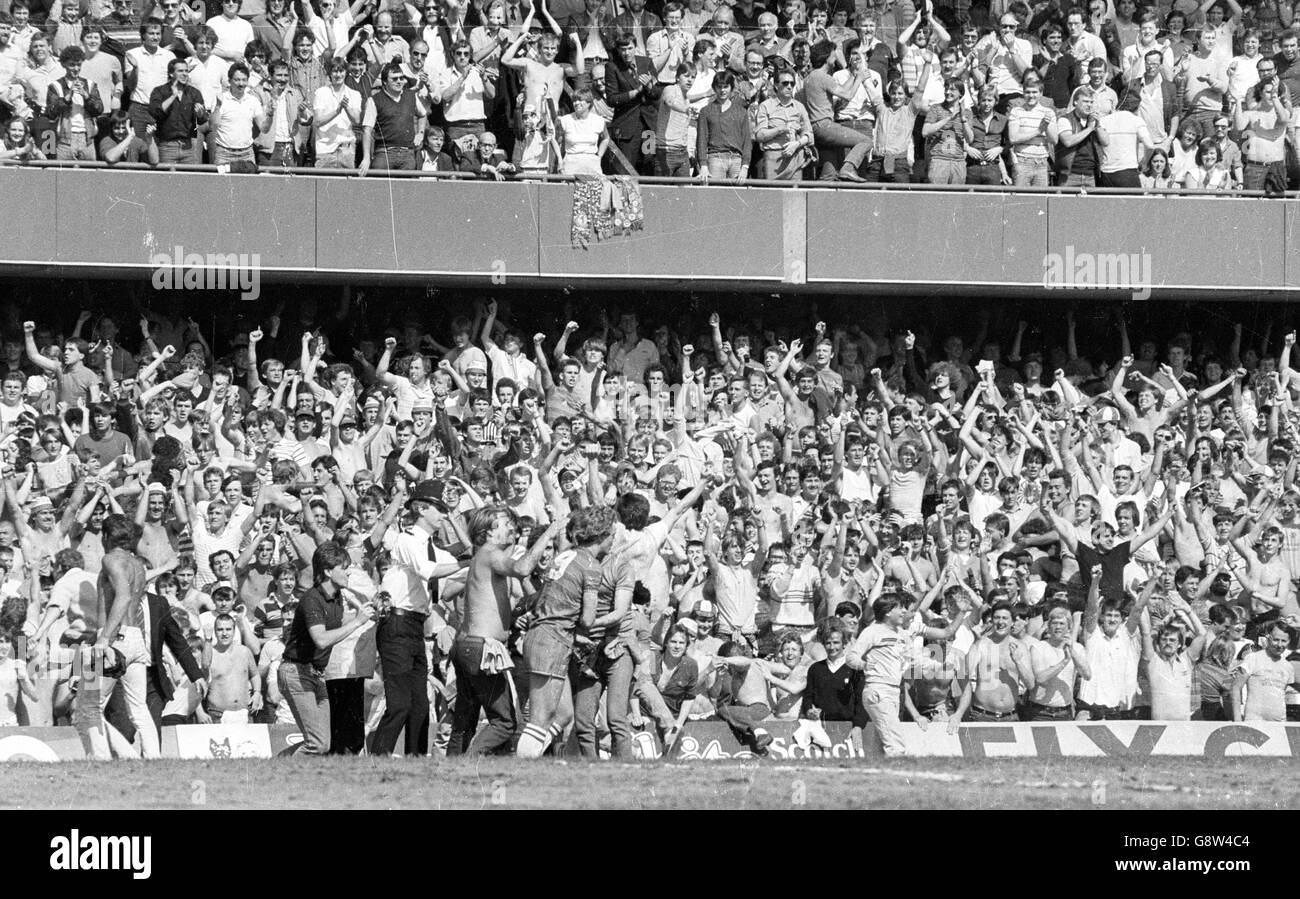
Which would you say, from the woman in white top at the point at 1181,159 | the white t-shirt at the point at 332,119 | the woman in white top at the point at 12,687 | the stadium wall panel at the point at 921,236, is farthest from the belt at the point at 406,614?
the woman in white top at the point at 1181,159

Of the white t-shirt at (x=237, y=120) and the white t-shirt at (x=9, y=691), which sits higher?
the white t-shirt at (x=237, y=120)

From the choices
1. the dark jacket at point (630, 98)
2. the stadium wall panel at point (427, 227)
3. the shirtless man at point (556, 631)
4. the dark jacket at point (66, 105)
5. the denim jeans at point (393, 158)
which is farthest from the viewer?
the stadium wall panel at point (427, 227)

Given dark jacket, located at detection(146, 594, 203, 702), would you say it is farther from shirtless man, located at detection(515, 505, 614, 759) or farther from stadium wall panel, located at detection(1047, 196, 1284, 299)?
stadium wall panel, located at detection(1047, 196, 1284, 299)

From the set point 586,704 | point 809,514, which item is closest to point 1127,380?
point 809,514

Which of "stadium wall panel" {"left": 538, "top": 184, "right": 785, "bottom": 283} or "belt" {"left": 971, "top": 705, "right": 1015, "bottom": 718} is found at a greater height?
"stadium wall panel" {"left": 538, "top": 184, "right": 785, "bottom": 283}

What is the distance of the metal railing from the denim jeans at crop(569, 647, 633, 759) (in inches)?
282

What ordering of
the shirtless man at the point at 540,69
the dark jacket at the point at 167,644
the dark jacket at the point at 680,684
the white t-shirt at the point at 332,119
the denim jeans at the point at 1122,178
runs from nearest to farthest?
the dark jacket at the point at 167,644 < the dark jacket at the point at 680,684 < the white t-shirt at the point at 332,119 < the shirtless man at the point at 540,69 < the denim jeans at the point at 1122,178

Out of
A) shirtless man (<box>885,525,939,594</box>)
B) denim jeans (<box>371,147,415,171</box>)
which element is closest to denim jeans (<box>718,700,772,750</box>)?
shirtless man (<box>885,525,939,594</box>)

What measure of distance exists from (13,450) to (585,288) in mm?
5696

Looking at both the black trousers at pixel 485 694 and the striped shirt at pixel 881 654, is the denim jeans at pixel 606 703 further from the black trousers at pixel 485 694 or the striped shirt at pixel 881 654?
the striped shirt at pixel 881 654

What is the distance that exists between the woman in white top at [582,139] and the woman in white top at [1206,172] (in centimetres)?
533

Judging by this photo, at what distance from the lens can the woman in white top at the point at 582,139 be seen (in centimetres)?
1722

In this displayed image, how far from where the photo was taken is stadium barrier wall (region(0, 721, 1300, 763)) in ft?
37.9

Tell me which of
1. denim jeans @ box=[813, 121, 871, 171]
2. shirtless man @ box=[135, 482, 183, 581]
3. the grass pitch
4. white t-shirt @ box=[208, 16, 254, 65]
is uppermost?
white t-shirt @ box=[208, 16, 254, 65]
